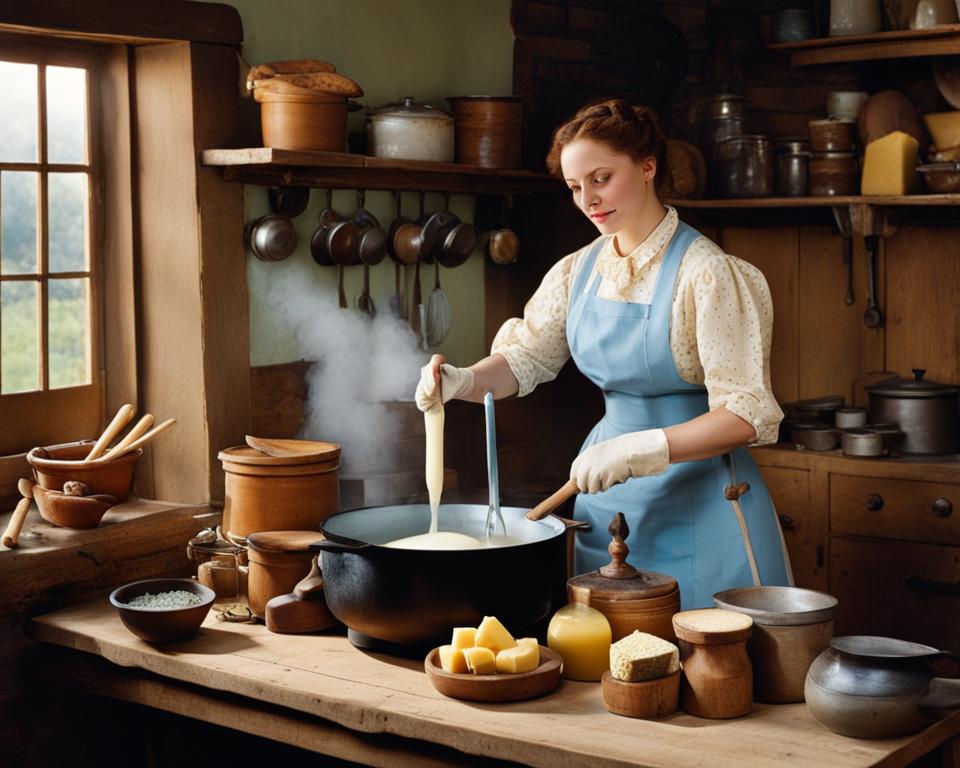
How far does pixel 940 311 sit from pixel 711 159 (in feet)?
2.98

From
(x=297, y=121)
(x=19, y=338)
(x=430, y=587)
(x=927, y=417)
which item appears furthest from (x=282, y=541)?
(x=927, y=417)

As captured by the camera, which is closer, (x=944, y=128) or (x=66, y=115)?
(x=66, y=115)

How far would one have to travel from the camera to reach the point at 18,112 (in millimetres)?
3199

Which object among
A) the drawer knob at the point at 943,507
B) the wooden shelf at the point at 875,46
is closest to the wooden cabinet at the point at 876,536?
the drawer knob at the point at 943,507

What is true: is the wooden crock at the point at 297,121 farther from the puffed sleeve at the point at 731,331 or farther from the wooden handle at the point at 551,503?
the wooden handle at the point at 551,503

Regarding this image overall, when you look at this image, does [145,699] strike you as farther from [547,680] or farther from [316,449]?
[547,680]

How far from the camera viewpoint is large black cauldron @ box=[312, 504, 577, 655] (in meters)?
2.33

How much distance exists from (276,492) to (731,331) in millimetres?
1033

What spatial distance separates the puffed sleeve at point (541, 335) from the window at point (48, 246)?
3.53 ft

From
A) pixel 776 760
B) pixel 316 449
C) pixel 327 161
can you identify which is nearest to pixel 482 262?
pixel 327 161

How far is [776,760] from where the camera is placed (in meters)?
1.92

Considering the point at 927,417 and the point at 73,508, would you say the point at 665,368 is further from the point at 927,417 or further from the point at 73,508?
the point at 927,417

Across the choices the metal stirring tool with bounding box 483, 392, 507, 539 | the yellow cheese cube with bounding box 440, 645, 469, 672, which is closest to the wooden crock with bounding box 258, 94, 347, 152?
the metal stirring tool with bounding box 483, 392, 507, 539

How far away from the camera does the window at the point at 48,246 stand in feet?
10.5
